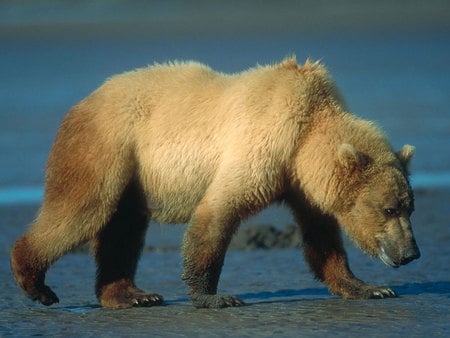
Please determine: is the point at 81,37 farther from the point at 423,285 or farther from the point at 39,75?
the point at 423,285

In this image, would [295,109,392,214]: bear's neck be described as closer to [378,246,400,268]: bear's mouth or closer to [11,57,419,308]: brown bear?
[11,57,419,308]: brown bear

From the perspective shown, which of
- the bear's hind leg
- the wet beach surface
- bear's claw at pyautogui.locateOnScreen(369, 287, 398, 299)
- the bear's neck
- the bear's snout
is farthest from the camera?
the bear's hind leg

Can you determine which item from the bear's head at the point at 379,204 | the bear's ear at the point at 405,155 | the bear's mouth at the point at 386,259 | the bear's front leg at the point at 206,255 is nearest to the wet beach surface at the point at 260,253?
the bear's front leg at the point at 206,255

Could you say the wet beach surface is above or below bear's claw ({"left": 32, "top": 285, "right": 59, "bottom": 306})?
above

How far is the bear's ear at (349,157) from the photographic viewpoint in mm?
8234

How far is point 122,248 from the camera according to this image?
8938mm

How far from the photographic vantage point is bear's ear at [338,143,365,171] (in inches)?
324

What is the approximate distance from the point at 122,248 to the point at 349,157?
1688mm

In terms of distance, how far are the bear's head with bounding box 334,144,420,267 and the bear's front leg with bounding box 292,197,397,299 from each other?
455 mm

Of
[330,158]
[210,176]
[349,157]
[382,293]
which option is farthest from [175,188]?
[382,293]

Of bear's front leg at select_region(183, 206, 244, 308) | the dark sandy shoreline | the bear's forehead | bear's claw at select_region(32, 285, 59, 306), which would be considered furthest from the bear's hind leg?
the bear's forehead

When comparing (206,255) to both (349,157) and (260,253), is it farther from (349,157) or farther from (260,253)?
(260,253)

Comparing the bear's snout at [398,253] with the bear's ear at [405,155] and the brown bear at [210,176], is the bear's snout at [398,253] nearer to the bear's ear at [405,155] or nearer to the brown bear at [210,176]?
the brown bear at [210,176]

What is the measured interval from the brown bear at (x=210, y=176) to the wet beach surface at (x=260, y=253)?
30 centimetres
